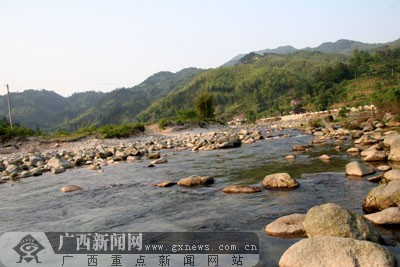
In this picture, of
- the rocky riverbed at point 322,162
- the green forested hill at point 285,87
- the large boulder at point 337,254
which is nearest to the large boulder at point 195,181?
the rocky riverbed at point 322,162

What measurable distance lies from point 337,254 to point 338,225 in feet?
4.28

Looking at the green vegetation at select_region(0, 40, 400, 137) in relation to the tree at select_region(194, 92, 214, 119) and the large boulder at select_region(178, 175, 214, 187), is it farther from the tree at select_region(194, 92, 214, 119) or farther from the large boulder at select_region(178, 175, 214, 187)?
the large boulder at select_region(178, 175, 214, 187)

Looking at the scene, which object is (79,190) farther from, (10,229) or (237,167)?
(237,167)

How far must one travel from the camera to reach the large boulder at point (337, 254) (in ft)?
18.9

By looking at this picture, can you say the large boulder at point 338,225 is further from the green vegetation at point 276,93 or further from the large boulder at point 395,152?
the green vegetation at point 276,93

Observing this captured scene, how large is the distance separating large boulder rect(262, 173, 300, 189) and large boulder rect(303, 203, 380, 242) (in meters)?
4.93

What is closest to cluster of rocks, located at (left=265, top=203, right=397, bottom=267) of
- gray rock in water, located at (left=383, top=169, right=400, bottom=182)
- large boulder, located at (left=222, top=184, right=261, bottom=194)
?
large boulder, located at (left=222, top=184, right=261, bottom=194)

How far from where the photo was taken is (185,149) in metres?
31.2

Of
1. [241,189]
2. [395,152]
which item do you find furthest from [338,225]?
[395,152]

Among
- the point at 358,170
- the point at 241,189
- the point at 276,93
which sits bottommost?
the point at 358,170

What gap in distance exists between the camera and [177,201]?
12.0 meters

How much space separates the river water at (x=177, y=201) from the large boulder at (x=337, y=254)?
0.68 m

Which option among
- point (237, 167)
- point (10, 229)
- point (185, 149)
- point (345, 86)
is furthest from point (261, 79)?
point (10, 229)

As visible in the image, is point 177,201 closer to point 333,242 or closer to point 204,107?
point 333,242
